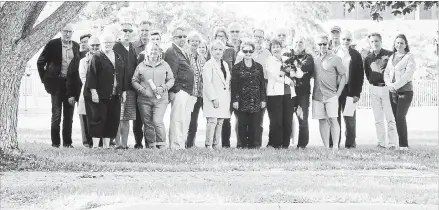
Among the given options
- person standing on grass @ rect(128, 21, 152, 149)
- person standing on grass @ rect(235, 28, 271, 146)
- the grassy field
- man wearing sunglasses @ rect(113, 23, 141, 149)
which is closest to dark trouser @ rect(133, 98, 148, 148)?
person standing on grass @ rect(128, 21, 152, 149)

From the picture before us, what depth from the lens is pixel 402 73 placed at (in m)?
12.0

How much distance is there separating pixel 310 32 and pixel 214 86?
20206mm

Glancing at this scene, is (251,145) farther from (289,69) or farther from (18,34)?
(18,34)

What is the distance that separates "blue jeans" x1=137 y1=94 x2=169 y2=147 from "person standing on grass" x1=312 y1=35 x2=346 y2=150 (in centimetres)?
259

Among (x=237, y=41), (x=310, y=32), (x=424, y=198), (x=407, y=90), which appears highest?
(x=310, y=32)

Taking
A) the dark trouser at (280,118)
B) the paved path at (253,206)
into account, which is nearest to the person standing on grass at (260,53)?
the dark trouser at (280,118)

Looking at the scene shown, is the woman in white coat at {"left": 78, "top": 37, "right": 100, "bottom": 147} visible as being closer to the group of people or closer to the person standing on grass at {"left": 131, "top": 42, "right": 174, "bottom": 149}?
the group of people

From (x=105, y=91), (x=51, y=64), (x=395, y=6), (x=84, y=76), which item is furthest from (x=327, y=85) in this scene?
(x=51, y=64)

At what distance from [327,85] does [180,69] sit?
2.48m

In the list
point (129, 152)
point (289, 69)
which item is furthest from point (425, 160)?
point (129, 152)

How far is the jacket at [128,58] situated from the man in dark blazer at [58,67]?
72 centimetres

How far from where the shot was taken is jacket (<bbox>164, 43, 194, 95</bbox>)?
11.5 meters

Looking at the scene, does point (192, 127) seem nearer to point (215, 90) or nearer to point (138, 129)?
point (215, 90)

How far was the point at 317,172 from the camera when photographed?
9.08 metres
